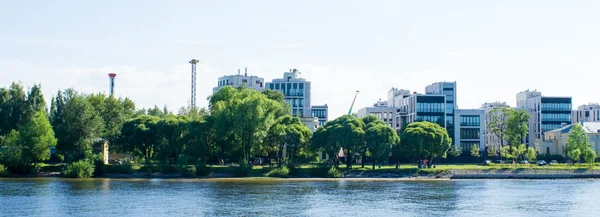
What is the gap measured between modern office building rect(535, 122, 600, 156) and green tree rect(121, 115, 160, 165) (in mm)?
93439

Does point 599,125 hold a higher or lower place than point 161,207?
higher

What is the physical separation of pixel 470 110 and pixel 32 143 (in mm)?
110097

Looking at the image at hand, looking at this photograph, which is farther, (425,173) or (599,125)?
(599,125)

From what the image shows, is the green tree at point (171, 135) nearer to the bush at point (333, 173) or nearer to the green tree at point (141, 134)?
the green tree at point (141, 134)

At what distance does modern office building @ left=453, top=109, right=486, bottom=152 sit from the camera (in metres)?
181

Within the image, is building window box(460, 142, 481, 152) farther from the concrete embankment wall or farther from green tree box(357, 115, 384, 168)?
green tree box(357, 115, 384, 168)

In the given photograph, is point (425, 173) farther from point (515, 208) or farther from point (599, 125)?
point (599, 125)

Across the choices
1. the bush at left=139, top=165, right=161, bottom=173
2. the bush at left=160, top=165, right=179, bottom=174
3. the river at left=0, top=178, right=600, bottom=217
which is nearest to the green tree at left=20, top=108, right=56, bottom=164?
the bush at left=139, top=165, right=161, bottom=173

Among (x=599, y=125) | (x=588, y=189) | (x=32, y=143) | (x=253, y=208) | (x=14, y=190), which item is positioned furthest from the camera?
(x=599, y=125)

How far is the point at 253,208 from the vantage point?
66938 millimetres

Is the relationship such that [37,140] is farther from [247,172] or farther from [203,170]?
[247,172]

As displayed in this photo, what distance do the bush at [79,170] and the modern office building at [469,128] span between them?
3874 inches

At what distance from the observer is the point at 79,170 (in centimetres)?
11519

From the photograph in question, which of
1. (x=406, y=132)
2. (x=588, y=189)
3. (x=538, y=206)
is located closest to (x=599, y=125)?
(x=406, y=132)
